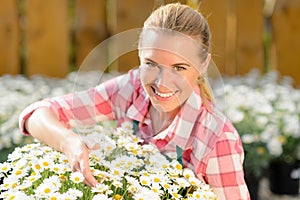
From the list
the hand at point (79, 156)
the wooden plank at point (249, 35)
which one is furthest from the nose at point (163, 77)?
the wooden plank at point (249, 35)

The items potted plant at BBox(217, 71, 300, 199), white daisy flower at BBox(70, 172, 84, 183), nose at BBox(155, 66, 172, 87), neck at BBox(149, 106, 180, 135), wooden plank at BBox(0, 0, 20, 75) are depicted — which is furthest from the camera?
wooden plank at BBox(0, 0, 20, 75)

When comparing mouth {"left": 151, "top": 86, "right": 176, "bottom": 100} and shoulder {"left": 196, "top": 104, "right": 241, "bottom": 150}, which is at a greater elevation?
mouth {"left": 151, "top": 86, "right": 176, "bottom": 100}

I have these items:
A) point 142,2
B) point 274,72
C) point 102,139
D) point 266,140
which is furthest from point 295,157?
point 102,139

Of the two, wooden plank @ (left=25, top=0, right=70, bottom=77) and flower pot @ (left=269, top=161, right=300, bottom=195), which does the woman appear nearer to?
flower pot @ (left=269, top=161, right=300, bottom=195)

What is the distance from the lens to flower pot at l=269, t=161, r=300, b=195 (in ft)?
11.2

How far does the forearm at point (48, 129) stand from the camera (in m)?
1.63

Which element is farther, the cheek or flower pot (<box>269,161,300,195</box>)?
flower pot (<box>269,161,300,195</box>)

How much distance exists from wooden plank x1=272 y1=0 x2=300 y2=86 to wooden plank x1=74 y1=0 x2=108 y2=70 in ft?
4.10

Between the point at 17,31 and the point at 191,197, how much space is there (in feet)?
9.65

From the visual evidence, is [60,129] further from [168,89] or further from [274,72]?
[274,72]

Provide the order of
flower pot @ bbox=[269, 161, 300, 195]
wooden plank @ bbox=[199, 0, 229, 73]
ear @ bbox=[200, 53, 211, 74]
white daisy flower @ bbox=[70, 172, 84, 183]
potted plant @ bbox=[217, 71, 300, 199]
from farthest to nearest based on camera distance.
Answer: wooden plank @ bbox=[199, 0, 229, 73]
flower pot @ bbox=[269, 161, 300, 195]
potted plant @ bbox=[217, 71, 300, 199]
ear @ bbox=[200, 53, 211, 74]
white daisy flower @ bbox=[70, 172, 84, 183]

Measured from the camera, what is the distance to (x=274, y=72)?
4.39 metres

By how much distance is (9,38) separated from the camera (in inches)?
165

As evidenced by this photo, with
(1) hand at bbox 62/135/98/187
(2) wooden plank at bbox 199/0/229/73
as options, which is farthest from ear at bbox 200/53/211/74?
(2) wooden plank at bbox 199/0/229/73
